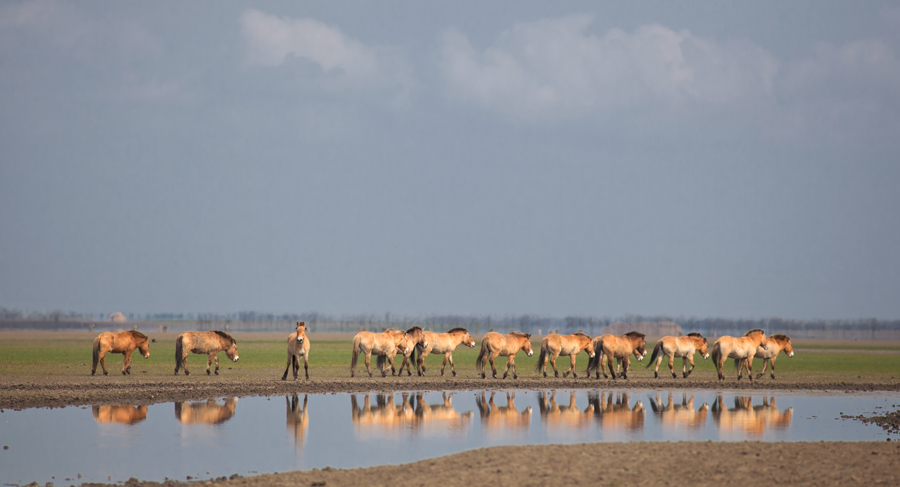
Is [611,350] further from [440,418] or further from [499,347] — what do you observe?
[440,418]

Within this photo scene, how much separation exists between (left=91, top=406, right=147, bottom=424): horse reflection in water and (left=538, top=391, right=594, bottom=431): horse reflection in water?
369 inches

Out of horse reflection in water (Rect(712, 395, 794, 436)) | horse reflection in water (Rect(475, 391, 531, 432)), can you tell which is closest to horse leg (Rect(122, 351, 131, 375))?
horse reflection in water (Rect(475, 391, 531, 432))

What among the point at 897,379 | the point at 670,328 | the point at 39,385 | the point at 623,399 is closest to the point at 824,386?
the point at 897,379

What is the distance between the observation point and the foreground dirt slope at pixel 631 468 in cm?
1121

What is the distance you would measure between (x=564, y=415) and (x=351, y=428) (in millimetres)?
5586

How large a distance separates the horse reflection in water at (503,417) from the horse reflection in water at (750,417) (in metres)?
4.40

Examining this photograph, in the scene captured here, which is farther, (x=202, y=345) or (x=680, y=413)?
(x=202, y=345)

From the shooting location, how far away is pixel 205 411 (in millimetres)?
19156

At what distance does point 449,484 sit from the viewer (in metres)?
11.0

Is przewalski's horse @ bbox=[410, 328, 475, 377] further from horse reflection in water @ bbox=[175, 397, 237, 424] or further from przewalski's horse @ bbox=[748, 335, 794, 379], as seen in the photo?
przewalski's horse @ bbox=[748, 335, 794, 379]

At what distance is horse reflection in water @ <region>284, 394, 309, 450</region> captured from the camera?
15.4m

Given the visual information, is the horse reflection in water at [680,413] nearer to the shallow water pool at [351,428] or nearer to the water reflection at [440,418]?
the shallow water pool at [351,428]

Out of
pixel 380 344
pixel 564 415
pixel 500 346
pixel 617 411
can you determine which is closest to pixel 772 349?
pixel 500 346

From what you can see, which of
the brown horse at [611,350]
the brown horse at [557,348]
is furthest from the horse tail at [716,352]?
the brown horse at [557,348]
